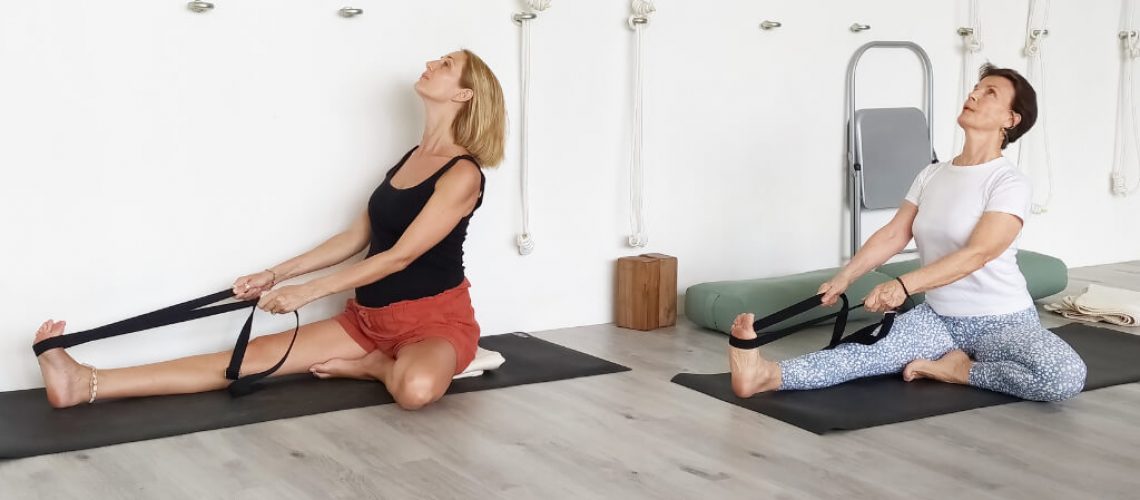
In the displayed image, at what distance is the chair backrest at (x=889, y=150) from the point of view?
4516 millimetres

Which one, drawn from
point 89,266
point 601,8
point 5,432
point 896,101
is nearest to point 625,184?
point 601,8

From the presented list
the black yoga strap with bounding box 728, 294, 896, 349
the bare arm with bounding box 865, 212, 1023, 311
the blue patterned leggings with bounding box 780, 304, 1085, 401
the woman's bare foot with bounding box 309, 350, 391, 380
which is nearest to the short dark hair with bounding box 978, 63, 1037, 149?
the bare arm with bounding box 865, 212, 1023, 311

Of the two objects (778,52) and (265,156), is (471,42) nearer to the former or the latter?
(265,156)

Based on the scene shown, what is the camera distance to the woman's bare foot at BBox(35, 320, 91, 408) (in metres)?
2.77

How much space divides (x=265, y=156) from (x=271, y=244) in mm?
250

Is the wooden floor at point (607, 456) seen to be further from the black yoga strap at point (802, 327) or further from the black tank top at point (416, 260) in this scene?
the black tank top at point (416, 260)

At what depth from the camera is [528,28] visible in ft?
12.2

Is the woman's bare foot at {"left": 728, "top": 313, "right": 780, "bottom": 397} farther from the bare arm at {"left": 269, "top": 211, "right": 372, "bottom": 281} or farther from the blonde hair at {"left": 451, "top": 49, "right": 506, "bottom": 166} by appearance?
the bare arm at {"left": 269, "top": 211, "right": 372, "bottom": 281}

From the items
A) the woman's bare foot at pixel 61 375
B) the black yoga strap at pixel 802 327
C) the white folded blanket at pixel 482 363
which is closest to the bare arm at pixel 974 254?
the black yoga strap at pixel 802 327

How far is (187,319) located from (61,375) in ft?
1.02

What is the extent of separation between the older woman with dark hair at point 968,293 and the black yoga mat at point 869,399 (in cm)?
3

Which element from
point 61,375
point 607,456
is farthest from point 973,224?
point 61,375

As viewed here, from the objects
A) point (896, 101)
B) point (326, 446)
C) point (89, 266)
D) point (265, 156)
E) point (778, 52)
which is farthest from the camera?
point (896, 101)

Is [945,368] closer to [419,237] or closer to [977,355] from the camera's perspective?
[977,355]
